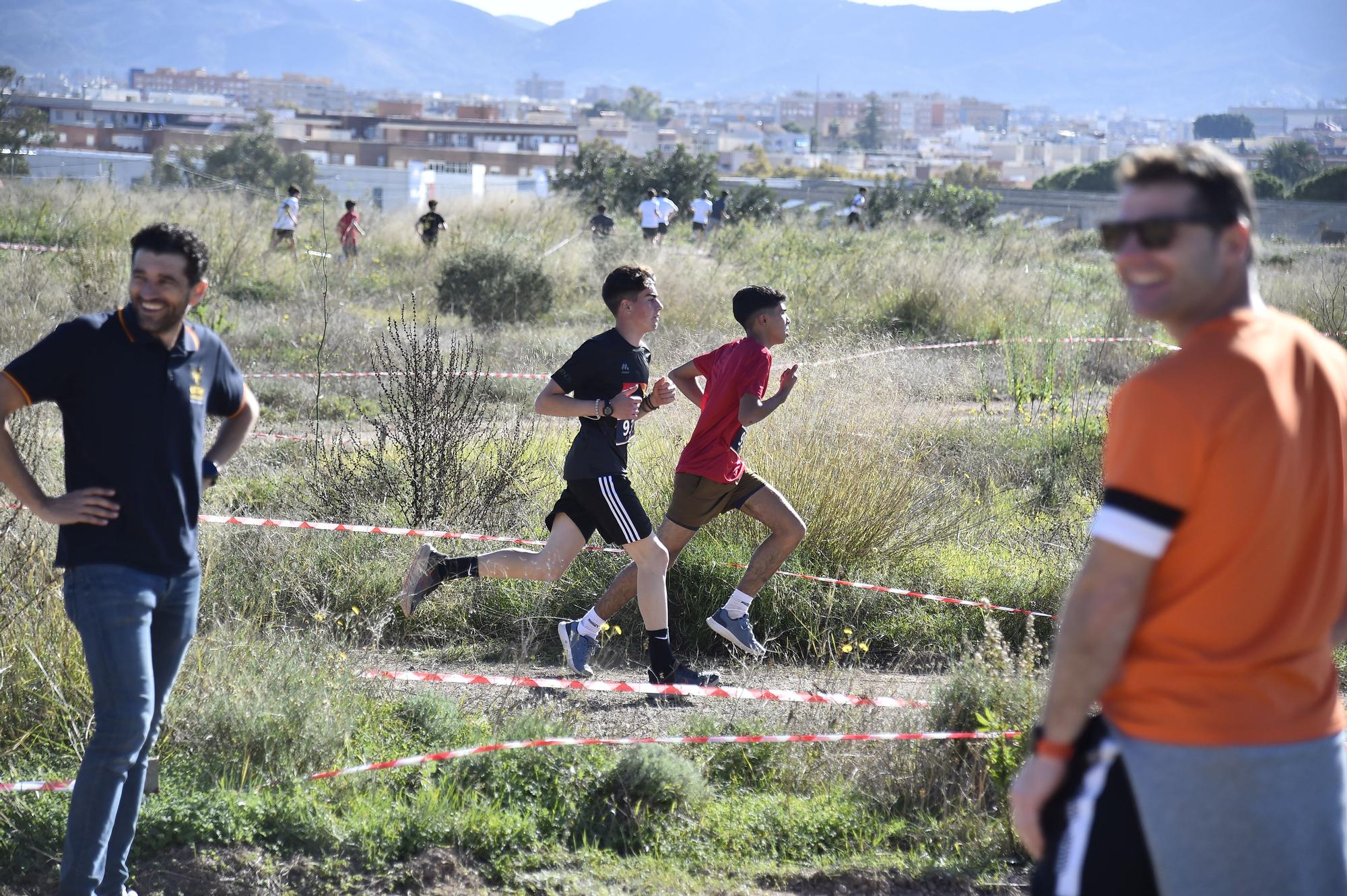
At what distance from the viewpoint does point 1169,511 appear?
2252mm

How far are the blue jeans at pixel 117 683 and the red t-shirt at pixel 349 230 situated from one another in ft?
64.0

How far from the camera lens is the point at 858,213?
101ft

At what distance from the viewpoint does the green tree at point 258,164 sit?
5612 centimetres

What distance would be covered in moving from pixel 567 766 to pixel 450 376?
365 cm

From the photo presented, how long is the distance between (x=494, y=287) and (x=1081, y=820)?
15694 millimetres

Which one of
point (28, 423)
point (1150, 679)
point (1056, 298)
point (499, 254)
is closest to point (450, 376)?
point (28, 423)

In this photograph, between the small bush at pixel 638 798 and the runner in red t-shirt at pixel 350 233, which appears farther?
the runner in red t-shirt at pixel 350 233

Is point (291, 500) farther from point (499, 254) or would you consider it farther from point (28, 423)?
point (499, 254)

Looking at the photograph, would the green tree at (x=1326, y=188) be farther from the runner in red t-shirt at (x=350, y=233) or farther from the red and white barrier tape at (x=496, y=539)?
the red and white barrier tape at (x=496, y=539)

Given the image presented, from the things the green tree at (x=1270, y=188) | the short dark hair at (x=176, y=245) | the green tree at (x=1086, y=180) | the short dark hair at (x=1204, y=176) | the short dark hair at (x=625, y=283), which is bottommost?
the short dark hair at (x=625, y=283)

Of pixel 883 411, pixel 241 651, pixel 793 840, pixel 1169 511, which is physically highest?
pixel 1169 511

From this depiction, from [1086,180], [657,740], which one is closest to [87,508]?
[657,740]

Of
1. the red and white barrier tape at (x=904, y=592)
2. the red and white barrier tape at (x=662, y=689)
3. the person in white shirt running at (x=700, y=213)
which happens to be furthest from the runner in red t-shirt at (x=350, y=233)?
the red and white barrier tape at (x=662, y=689)

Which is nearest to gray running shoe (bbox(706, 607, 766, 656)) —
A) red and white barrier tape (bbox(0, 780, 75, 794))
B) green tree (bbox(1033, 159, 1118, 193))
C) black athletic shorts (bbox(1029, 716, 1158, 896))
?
red and white barrier tape (bbox(0, 780, 75, 794))
